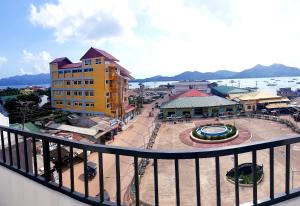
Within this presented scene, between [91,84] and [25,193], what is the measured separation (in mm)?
21873

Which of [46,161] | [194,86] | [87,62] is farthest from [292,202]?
[194,86]

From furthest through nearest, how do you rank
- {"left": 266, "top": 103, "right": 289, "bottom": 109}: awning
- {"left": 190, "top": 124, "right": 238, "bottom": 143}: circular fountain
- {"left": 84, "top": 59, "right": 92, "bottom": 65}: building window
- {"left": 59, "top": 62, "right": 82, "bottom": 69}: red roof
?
{"left": 266, "top": 103, "right": 289, "bottom": 109}: awning < {"left": 59, "top": 62, "right": 82, "bottom": 69}: red roof < {"left": 84, "top": 59, "right": 92, "bottom": 65}: building window < {"left": 190, "top": 124, "right": 238, "bottom": 143}: circular fountain

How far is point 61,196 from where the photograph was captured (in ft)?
6.36

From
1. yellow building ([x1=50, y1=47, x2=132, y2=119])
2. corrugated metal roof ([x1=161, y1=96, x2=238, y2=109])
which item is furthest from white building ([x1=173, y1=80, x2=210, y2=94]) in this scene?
yellow building ([x1=50, y1=47, x2=132, y2=119])

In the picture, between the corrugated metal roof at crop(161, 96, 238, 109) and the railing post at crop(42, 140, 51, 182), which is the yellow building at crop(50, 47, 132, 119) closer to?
the corrugated metal roof at crop(161, 96, 238, 109)

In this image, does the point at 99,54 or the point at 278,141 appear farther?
the point at 99,54

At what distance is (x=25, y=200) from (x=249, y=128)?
2186cm

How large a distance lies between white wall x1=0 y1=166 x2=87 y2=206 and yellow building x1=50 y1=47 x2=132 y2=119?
20.6m

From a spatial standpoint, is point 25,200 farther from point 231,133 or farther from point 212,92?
point 212,92

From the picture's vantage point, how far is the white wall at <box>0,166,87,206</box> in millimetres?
1960

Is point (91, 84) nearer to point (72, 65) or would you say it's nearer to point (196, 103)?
point (72, 65)

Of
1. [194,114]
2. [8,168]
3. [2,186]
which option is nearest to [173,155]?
[8,168]

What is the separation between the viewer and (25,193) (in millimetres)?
2299

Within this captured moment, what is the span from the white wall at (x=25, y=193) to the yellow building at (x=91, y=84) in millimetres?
20579
